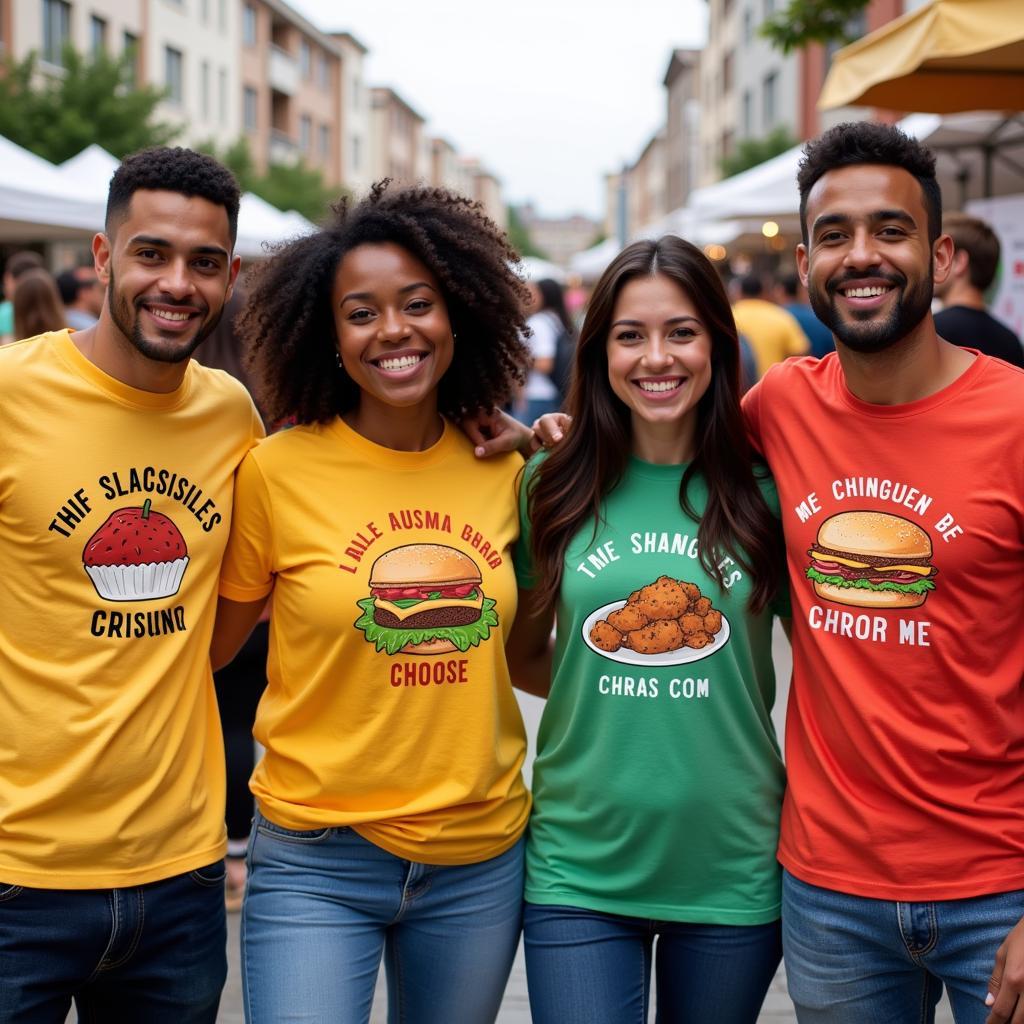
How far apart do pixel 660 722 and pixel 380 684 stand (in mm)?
606

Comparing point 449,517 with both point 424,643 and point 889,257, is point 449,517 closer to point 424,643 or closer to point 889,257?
point 424,643

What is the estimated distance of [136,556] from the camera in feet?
8.14

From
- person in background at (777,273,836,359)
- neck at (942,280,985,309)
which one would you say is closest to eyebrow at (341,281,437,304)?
neck at (942,280,985,309)

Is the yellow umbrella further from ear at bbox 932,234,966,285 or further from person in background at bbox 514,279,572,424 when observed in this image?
person in background at bbox 514,279,572,424

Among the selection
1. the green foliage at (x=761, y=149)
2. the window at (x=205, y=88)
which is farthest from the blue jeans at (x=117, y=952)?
the window at (x=205, y=88)

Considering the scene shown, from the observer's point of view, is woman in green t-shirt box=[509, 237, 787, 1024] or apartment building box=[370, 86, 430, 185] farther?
apartment building box=[370, 86, 430, 185]

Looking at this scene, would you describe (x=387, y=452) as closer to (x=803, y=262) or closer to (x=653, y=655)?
(x=653, y=655)

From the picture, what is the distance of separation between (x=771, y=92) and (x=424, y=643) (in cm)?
3463

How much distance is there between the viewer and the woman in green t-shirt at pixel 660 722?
2.62 meters

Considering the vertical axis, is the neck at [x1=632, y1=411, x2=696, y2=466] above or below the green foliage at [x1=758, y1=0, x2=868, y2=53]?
below

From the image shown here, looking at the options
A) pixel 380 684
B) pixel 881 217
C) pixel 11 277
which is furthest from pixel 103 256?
pixel 11 277

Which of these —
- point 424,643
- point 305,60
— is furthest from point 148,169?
point 305,60

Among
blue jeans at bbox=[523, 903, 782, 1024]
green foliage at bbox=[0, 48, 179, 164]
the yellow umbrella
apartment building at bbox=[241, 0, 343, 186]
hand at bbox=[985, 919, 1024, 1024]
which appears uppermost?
apartment building at bbox=[241, 0, 343, 186]

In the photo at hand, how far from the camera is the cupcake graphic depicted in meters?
2.44
